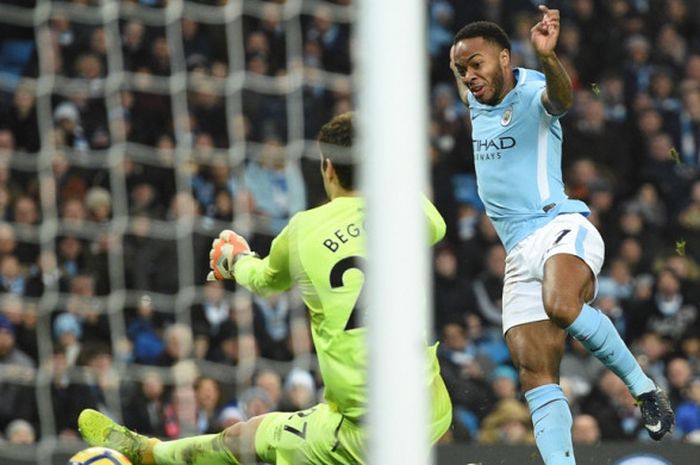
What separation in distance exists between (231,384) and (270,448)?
7.47ft

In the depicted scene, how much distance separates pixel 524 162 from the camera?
5.48 metres

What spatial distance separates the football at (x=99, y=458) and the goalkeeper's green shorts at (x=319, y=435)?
528 millimetres

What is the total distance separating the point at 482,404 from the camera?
909 centimetres

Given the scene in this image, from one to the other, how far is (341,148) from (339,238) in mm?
328

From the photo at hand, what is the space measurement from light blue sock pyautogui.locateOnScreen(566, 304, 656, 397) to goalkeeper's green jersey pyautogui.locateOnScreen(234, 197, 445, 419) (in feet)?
1.80

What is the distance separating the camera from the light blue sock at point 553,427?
5.21 metres

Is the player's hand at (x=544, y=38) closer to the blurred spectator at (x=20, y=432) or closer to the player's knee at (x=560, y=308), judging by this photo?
the player's knee at (x=560, y=308)

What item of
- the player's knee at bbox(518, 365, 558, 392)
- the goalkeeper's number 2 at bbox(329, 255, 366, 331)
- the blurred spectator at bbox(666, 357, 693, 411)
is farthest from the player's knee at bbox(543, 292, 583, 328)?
the blurred spectator at bbox(666, 357, 693, 411)

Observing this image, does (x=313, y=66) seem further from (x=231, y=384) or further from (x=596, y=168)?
(x=596, y=168)

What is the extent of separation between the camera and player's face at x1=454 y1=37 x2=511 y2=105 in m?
5.44

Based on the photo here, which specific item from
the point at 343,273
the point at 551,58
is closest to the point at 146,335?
the point at 343,273

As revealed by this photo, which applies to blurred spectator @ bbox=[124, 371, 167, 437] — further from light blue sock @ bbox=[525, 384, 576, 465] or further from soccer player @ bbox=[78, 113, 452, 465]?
light blue sock @ bbox=[525, 384, 576, 465]

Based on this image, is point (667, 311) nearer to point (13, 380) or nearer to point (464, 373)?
point (464, 373)

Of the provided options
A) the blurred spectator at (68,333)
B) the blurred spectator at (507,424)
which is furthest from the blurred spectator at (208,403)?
the blurred spectator at (507,424)
